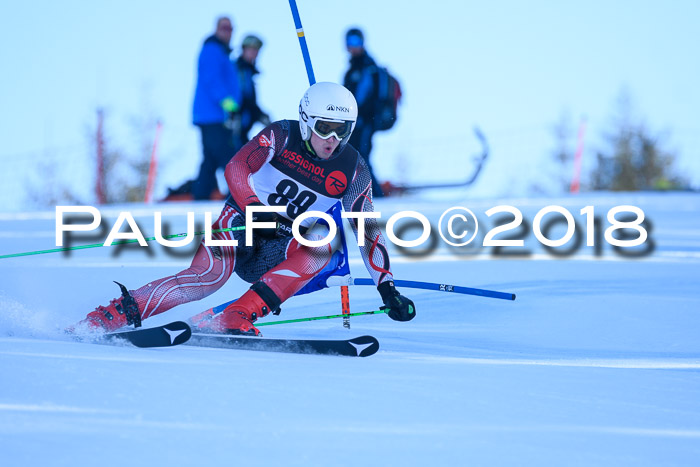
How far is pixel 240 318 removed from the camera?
394 centimetres

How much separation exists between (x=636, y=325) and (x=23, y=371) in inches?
128

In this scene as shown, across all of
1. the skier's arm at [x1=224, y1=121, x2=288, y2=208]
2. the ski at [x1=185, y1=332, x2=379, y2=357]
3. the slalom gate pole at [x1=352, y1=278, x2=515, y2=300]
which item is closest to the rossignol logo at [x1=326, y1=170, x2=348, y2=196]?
the skier's arm at [x1=224, y1=121, x2=288, y2=208]

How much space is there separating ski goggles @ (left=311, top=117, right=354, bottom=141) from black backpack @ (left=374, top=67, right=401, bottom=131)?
4.07 metres

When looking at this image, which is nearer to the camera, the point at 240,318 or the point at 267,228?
the point at 240,318

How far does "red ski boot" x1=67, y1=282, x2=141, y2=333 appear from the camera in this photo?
157 inches

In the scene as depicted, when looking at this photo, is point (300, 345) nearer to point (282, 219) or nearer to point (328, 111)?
point (282, 219)

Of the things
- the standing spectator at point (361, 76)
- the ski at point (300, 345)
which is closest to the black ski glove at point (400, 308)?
the ski at point (300, 345)

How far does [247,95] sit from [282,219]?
4818mm

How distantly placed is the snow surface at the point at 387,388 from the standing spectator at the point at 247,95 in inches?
139

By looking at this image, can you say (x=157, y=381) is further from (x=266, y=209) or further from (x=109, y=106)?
(x=109, y=106)

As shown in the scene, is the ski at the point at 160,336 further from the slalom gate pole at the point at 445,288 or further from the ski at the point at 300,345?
the slalom gate pole at the point at 445,288

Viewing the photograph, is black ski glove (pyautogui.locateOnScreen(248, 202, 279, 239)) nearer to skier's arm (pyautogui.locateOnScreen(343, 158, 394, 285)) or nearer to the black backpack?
skier's arm (pyautogui.locateOnScreen(343, 158, 394, 285))

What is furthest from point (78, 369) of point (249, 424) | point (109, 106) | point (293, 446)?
point (109, 106)

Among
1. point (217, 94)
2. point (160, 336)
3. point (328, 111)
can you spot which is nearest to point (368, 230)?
point (328, 111)
